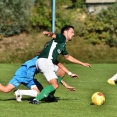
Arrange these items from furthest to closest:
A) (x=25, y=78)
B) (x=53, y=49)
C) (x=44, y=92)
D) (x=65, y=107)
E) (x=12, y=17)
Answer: (x=12, y=17) → (x=25, y=78) → (x=53, y=49) → (x=44, y=92) → (x=65, y=107)

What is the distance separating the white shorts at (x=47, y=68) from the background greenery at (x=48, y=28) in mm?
16735

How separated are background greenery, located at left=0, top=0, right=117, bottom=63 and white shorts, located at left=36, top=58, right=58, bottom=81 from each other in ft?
54.9

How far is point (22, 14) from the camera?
30.0m

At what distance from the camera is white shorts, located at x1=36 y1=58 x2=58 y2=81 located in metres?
9.45

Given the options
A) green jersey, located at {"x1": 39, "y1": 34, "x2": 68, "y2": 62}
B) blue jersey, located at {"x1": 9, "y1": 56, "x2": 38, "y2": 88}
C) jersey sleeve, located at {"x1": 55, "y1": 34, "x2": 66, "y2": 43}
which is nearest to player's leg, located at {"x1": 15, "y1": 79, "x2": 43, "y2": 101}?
blue jersey, located at {"x1": 9, "y1": 56, "x2": 38, "y2": 88}

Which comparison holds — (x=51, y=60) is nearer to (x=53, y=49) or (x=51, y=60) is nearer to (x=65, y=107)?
(x=53, y=49)

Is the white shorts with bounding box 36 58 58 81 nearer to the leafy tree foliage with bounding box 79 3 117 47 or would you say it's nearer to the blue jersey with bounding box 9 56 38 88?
the blue jersey with bounding box 9 56 38 88

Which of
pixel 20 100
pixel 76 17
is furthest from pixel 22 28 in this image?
pixel 20 100

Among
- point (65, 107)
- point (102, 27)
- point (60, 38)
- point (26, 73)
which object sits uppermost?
point (60, 38)

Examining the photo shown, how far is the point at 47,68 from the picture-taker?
372 inches

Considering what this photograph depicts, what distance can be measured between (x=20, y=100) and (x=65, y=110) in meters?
1.43

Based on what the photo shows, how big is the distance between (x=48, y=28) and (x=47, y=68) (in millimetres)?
20790

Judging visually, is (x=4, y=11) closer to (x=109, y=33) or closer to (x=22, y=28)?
(x=22, y=28)

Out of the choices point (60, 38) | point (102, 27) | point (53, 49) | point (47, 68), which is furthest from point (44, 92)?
point (102, 27)
